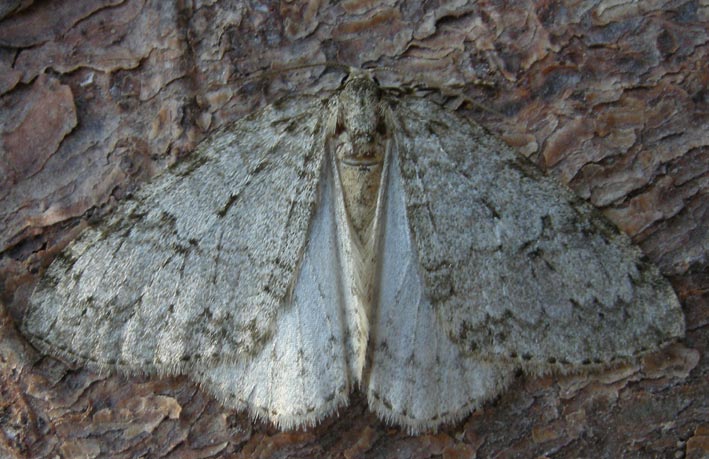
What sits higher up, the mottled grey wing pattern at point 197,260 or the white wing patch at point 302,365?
the mottled grey wing pattern at point 197,260

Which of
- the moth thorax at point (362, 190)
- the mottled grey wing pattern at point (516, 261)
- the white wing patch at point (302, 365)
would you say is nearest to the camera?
the mottled grey wing pattern at point (516, 261)

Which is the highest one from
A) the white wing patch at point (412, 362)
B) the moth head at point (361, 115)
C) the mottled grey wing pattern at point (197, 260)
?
the moth head at point (361, 115)

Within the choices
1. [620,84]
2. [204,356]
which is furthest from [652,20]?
[204,356]

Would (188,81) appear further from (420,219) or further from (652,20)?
(652,20)

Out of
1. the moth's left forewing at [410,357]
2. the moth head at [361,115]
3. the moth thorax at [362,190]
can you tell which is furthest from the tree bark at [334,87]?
the moth thorax at [362,190]

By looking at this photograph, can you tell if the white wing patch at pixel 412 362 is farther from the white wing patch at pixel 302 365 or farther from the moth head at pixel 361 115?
the moth head at pixel 361 115

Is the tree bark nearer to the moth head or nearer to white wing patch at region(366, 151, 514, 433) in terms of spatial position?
white wing patch at region(366, 151, 514, 433)

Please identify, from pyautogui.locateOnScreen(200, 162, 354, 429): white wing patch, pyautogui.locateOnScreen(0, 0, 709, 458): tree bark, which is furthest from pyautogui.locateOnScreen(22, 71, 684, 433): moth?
pyautogui.locateOnScreen(0, 0, 709, 458): tree bark

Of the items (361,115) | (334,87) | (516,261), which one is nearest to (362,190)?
(361,115)
